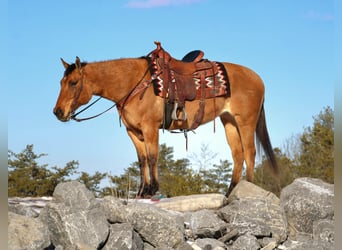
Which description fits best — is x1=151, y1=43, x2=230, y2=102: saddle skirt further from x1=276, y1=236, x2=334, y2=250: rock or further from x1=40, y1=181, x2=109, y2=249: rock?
x1=276, y1=236, x2=334, y2=250: rock

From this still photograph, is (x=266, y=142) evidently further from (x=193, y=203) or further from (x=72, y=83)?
(x=72, y=83)

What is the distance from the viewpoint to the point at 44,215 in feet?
20.2

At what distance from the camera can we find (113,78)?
8.03 metres

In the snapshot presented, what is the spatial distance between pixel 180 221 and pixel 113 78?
2.47m

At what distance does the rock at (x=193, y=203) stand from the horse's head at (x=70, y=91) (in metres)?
1.84

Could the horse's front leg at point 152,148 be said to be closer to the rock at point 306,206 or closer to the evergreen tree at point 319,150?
the rock at point 306,206

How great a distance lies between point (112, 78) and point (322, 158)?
10.4 metres

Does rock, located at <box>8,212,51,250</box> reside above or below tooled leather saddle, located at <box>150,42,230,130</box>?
below

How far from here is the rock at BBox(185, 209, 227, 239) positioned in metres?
6.90

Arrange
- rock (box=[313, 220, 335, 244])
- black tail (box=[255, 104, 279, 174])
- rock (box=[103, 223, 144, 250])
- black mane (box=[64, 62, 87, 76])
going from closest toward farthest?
rock (box=[103, 223, 144, 250]) → rock (box=[313, 220, 335, 244]) → black mane (box=[64, 62, 87, 76]) → black tail (box=[255, 104, 279, 174])

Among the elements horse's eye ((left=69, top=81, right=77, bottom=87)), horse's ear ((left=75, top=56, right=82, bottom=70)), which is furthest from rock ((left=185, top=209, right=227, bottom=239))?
horse's ear ((left=75, top=56, right=82, bottom=70))

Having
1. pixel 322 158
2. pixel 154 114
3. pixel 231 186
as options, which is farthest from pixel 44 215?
pixel 322 158

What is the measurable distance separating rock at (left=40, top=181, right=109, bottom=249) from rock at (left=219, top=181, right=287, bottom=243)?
187 cm

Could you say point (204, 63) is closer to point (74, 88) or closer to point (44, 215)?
point (74, 88)
